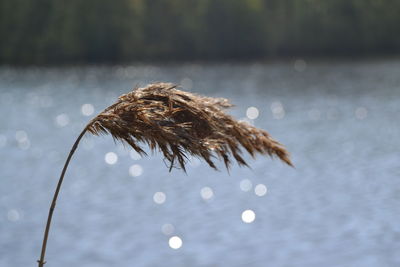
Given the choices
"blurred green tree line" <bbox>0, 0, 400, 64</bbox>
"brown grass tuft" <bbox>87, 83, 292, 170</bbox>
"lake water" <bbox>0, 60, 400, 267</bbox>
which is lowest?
"brown grass tuft" <bbox>87, 83, 292, 170</bbox>

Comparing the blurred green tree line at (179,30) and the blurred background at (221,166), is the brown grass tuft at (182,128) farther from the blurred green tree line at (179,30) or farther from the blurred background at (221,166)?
the blurred green tree line at (179,30)

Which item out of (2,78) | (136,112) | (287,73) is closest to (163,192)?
(136,112)

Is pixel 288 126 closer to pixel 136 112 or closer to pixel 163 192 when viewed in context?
pixel 163 192

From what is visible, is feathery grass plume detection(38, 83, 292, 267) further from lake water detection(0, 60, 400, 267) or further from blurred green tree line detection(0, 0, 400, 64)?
blurred green tree line detection(0, 0, 400, 64)

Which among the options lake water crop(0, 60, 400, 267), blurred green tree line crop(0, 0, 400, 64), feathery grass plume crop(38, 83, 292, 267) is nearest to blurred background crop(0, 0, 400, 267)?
lake water crop(0, 60, 400, 267)

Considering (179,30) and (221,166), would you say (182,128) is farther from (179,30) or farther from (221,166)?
(179,30)

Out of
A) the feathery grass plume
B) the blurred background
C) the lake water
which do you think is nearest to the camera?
the feathery grass plume

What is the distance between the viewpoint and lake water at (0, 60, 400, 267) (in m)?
24.4

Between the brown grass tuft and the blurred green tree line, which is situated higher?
the blurred green tree line

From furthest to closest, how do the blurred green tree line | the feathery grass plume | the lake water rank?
the blurred green tree line < the lake water < the feathery grass plume

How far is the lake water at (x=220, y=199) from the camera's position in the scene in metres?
24.4

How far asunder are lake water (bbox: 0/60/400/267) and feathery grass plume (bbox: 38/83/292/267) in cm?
38

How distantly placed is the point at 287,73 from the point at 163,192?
72.5m

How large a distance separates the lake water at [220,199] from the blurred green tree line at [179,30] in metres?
63.4
